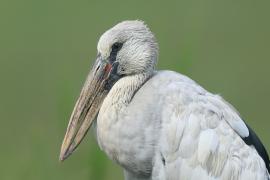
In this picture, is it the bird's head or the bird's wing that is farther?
the bird's head

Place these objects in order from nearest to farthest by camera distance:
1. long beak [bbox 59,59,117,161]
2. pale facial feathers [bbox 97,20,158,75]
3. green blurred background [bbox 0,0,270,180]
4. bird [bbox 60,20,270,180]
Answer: bird [bbox 60,20,270,180] → pale facial feathers [bbox 97,20,158,75] → long beak [bbox 59,59,117,161] → green blurred background [bbox 0,0,270,180]

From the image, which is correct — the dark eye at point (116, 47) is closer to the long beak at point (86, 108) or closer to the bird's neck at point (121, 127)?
the long beak at point (86, 108)

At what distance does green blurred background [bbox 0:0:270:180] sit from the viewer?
17.9 m

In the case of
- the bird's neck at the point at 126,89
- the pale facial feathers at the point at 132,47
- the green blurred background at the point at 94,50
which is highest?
the pale facial feathers at the point at 132,47

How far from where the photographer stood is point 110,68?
33.4 ft

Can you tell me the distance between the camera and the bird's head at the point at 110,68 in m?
10.1

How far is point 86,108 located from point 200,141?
986 mm

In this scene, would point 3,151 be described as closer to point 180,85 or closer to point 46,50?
point 46,50

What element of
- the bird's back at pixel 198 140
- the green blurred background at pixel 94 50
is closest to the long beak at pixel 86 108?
the bird's back at pixel 198 140

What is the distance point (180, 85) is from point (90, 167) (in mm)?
1443

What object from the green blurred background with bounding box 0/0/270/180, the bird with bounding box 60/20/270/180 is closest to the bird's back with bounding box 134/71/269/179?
the bird with bounding box 60/20/270/180

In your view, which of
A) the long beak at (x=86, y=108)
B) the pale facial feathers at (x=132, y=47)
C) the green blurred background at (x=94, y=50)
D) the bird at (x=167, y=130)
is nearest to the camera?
the bird at (x=167, y=130)

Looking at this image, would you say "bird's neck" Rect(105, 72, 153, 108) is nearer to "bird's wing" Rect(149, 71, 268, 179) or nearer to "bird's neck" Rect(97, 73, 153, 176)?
"bird's neck" Rect(97, 73, 153, 176)

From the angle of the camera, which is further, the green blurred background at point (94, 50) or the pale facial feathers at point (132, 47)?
the green blurred background at point (94, 50)
